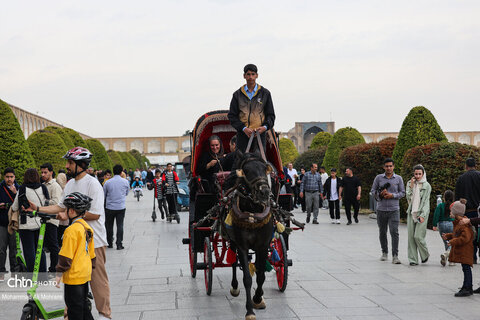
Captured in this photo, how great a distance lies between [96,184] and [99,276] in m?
0.82

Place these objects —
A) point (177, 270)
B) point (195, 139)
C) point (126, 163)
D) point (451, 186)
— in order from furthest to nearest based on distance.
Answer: point (126, 163), point (451, 186), point (177, 270), point (195, 139)

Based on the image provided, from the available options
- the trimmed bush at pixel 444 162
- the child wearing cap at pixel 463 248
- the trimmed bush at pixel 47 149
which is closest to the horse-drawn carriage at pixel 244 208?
the child wearing cap at pixel 463 248

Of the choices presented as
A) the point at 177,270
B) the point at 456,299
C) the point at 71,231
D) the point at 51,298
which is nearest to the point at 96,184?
the point at 71,231

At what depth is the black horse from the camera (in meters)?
5.01

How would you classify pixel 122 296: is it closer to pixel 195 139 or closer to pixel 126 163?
pixel 195 139

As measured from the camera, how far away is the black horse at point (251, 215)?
5012 mm

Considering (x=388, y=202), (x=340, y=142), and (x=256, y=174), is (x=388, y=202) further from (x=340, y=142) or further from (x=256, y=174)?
(x=340, y=142)

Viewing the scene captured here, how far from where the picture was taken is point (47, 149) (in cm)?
1716

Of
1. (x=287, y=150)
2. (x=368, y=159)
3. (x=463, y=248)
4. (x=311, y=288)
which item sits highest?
(x=287, y=150)

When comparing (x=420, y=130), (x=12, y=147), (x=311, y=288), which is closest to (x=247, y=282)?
(x=311, y=288)

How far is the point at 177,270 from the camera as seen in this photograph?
26.3ft

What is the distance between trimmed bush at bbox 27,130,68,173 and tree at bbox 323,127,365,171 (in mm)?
10292

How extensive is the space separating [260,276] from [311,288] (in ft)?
4.25

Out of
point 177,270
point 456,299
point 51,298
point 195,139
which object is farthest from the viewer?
point 177,270
